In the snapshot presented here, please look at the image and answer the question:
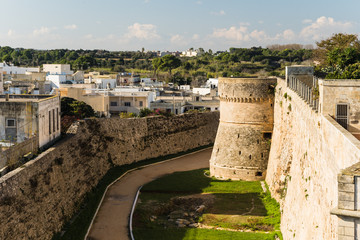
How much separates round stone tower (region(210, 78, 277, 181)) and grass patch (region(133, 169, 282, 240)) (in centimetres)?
90

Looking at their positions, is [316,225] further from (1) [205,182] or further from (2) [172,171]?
(2) [172,171]

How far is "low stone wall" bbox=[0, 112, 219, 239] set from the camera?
1666 centimetres

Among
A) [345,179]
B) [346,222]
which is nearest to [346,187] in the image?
[345,179]

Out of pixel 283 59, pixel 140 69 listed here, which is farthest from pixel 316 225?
pixel 140 69

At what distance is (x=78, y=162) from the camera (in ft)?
86.5

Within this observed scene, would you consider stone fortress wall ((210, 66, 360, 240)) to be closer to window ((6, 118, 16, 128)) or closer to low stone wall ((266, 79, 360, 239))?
low stone wall ((266, 79, 360, 239))

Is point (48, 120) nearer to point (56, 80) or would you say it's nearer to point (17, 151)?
point (17, 151)

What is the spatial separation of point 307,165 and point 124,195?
13511 mm

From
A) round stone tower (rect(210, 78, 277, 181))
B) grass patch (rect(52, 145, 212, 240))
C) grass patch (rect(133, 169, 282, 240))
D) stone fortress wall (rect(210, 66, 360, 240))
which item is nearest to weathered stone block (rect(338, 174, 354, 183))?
stone fortress wall (rect(210, 66, 360, 240))

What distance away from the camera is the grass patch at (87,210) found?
20.0 m

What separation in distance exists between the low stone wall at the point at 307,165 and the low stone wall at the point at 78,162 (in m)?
9.09

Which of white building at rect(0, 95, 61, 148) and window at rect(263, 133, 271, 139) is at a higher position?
white building at rect(0, 95, 61, 148)

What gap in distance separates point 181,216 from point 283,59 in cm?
8054

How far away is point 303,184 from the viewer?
1587 cm
